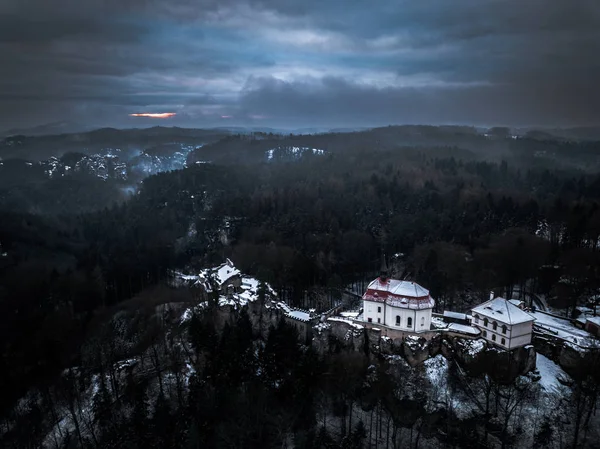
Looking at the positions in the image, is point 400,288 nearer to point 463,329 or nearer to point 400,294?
point 400,294

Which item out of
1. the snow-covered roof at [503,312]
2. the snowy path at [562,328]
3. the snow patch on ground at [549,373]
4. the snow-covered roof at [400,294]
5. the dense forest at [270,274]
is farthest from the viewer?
the snow-covered roof at [400,294]

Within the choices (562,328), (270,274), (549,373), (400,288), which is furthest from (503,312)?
(270,274)

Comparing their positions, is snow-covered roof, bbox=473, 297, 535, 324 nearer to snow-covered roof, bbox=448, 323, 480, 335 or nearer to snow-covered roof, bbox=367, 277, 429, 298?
snow-covered roof, bbox=448, 323, 480, 335

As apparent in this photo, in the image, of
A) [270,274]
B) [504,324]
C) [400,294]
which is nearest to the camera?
[504,324]

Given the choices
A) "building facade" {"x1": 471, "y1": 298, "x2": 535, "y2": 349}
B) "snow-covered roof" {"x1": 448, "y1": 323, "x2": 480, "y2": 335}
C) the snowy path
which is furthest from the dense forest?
"snow-covered roof" {"x1": 448, "y1": 323, "x2": 480, "y2": 335}


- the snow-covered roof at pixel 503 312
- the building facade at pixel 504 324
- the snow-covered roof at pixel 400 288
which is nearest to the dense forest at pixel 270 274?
the building facade at pixel 504 324

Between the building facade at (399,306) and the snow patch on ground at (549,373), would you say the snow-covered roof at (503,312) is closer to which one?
the snow patch on ground at (549,373)
